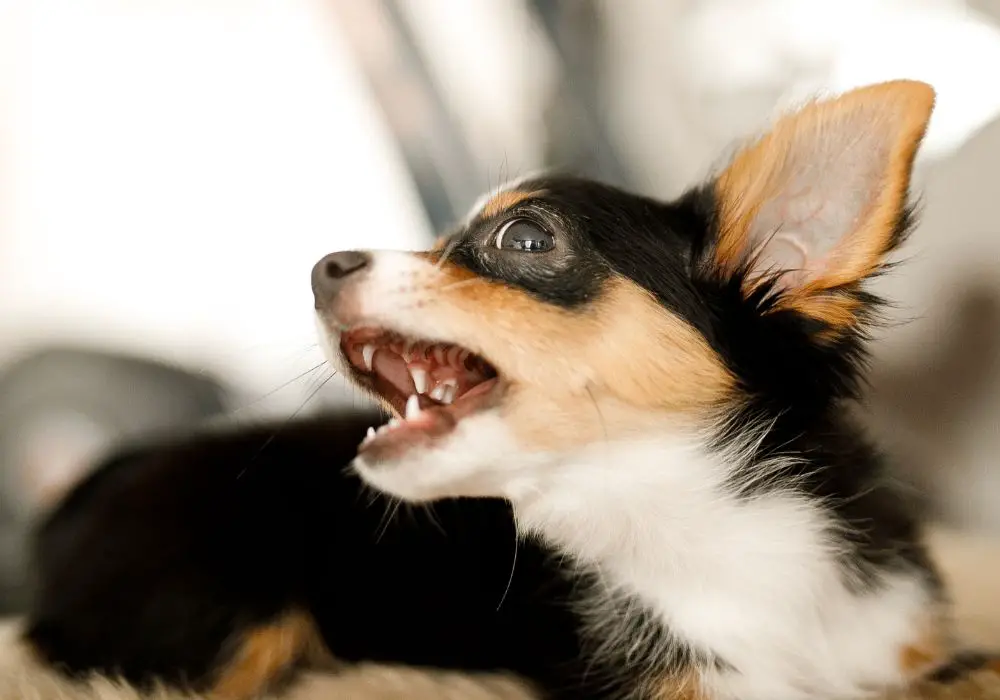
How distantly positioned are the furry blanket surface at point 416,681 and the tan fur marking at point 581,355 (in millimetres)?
554

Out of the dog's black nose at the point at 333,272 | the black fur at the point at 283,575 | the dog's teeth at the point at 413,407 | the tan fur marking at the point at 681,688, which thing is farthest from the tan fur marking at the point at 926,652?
the dog's black nose at the point at 333,272

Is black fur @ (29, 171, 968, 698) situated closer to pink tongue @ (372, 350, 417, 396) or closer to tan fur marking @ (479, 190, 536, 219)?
tan fur marking @ (479, 190, 536, 219)

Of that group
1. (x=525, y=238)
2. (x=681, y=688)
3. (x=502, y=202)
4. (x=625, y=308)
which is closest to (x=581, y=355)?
(x=625, y=308)

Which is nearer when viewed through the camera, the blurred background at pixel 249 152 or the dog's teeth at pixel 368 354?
the dog's teeth at pixel 368 354

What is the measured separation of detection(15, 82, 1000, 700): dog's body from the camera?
1.08 metres

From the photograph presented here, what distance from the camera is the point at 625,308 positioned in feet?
3.66

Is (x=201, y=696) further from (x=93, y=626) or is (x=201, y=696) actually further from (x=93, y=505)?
(x=93, y=505)

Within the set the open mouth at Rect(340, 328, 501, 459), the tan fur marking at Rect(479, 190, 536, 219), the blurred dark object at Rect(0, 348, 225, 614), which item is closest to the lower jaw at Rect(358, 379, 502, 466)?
the open mouth at Rect(340, 328, 501, 459)

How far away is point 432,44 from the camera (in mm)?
1915

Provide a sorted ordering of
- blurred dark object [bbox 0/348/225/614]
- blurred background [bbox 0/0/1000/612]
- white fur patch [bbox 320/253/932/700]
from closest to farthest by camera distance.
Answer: white fur patch [bbox 320/253/932/700], blurred background [bbox 0/0/1000/612], blurred dark object [bbox 0/348/225/614]

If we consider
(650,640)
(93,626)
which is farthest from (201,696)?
(650,640)

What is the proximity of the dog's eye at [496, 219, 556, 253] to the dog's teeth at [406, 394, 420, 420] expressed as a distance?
250 millimetres

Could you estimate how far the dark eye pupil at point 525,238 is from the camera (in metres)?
1.16

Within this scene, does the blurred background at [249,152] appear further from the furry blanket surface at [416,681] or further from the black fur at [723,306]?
the black fur at [723,306]
